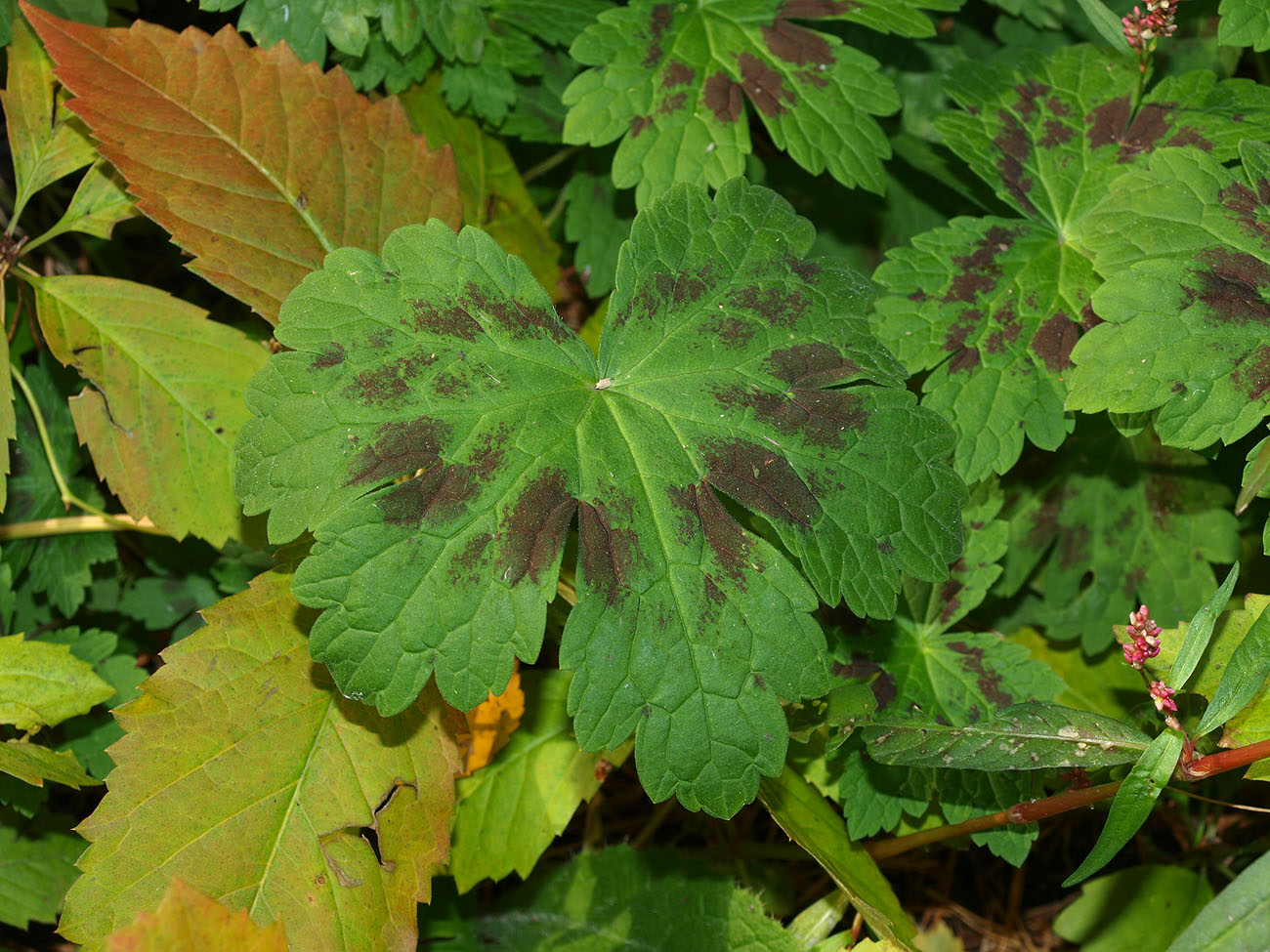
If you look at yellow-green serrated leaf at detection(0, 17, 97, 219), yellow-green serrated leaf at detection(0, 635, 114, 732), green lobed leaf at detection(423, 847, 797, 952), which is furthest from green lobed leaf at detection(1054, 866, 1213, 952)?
yellow-green serrated leaf at detection(0, 17, 97, 219)

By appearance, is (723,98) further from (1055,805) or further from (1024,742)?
(1055,805)

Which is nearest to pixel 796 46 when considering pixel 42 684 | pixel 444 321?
pixel 444 321

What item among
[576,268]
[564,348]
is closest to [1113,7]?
[576,268]

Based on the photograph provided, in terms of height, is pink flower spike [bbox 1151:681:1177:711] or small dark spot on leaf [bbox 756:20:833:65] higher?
small dark spot on leaf [bbox 756:20:833:65]

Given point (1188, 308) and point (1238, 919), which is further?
point (1188, 308)

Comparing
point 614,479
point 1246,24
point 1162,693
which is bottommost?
point 1162,693

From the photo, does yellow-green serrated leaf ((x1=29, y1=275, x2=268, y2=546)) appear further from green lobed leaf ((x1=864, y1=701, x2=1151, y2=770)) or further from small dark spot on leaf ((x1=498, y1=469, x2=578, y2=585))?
green lobed leaf ((x1=864, y1=701, x2=1151, y2=770))
